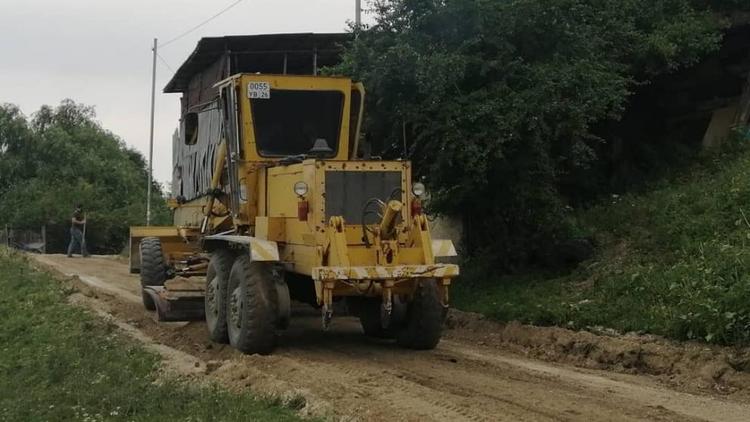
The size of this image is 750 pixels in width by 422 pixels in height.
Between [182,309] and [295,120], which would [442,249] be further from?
[182,309]

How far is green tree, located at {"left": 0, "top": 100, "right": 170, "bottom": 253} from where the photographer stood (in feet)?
127

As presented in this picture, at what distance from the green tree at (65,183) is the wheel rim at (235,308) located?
28.6m

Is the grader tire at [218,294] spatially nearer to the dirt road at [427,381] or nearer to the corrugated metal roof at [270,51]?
the dirt road at [427,381]

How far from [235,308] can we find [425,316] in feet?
7.22

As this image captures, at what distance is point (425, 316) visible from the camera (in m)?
9.85

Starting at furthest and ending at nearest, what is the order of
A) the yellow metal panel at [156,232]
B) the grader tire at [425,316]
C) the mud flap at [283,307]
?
the yellow metal panel at [156,232] → the grader tire at [425,316] → the mud flap at [283,307]

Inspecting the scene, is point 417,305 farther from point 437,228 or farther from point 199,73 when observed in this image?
point 199,73

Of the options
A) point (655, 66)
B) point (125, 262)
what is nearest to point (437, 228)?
point (655, 66)

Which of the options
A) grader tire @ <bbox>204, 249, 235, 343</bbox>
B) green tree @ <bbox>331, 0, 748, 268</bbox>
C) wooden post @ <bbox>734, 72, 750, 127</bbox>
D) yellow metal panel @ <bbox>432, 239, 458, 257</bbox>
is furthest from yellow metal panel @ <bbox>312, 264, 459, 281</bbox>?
wooden post @ <bbox>734, 72, 750, 127</bbox>

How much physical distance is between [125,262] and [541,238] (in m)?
15.3

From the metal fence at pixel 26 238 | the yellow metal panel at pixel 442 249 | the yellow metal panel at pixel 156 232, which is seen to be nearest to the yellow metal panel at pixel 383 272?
the yellow metal panel at pixel 442 249

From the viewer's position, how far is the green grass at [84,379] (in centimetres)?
748

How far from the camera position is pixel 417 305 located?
388 inches

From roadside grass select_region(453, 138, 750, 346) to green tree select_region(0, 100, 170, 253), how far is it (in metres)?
26.6
